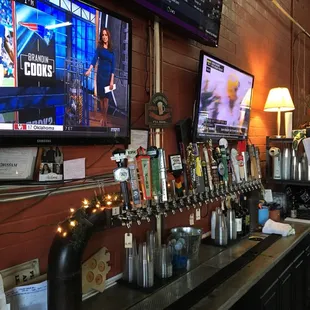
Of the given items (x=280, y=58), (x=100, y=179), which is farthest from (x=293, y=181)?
(x=100, y=179)

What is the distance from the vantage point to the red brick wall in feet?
4.84

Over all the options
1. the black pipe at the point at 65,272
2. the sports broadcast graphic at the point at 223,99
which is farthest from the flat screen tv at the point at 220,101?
the black pipe at the point at 65,272

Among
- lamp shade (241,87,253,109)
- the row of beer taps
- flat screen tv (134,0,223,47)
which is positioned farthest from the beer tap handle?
lamp shade (241,87,253,109)

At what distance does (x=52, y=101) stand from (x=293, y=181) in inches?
114

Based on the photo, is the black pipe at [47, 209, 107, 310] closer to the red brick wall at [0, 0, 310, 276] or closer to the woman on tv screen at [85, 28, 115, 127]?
the red brick wall at [0, 0, 310, 276]

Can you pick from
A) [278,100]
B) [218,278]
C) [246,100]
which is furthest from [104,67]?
[278,100]

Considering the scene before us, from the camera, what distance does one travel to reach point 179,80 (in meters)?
2.45

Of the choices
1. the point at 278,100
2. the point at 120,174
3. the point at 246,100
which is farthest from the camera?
the point at 278,100

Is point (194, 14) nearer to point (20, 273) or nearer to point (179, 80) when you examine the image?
point (179, 80)

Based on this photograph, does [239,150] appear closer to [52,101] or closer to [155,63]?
[155,63]

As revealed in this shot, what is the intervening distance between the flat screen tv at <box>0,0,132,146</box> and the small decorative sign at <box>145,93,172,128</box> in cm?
26

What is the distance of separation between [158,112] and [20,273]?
1.17 metres

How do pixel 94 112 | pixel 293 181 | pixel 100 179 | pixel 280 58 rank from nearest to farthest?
pixel 94 112, pixel 100 179, pixel 293 181, pixel 280 58

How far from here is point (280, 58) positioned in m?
4.26
